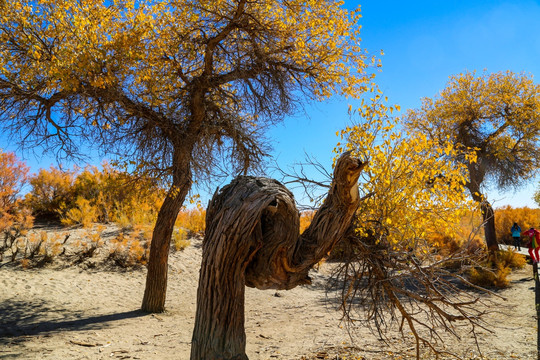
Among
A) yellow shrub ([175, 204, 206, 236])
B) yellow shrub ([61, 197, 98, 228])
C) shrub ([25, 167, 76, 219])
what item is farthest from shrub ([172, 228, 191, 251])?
shrub ([25, 167, 76, 219])

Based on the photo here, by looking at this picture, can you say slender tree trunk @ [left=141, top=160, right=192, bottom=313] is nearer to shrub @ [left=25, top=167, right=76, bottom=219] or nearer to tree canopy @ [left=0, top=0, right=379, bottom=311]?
tree canopy @ [left=0, top=0, right=379, bottom=311]

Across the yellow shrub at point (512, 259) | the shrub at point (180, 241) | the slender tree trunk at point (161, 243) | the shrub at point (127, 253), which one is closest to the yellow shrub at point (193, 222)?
the shrub at point (180, 241)

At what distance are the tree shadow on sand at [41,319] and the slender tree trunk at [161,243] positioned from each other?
0.46 meters

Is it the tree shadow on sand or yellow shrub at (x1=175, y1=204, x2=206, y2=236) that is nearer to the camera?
the tree shadow on sand

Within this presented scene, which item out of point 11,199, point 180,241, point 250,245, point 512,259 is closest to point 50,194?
point 11,199

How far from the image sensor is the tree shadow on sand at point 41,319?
7608mm

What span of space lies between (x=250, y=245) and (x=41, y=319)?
6906 millimetres

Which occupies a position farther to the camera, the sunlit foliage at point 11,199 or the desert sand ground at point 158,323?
the sunlit foliage at point 11,199

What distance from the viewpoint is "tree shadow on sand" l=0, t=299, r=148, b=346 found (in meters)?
7.61

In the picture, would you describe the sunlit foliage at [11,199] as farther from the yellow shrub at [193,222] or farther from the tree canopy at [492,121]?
the tree canopy at [492,121]

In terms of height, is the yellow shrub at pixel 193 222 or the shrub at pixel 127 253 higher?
the yellow shrub at pixel 193 222

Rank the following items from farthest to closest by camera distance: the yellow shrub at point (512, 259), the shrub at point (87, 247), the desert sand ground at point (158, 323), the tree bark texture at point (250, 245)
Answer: the yellow shrub at point (512, 259) → the shrub at point (87, 247) → the desert sand ground at point (158, 323) → the tree bark texture at point (250, 245)

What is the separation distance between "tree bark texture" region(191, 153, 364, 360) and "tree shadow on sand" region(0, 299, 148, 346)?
5287mm

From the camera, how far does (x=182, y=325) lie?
8.65 metres
